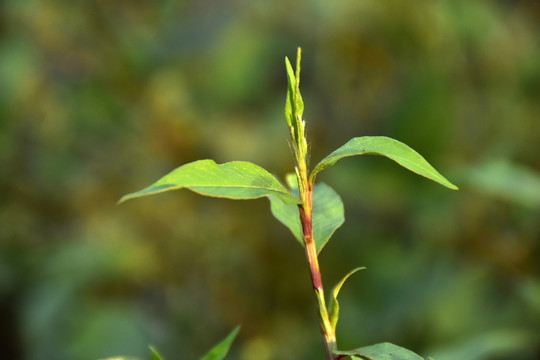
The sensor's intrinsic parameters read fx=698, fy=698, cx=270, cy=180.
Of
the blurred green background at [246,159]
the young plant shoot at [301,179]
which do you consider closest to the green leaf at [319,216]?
the young plant shoot at [301,179]

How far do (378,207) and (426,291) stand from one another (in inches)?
→ 9.1

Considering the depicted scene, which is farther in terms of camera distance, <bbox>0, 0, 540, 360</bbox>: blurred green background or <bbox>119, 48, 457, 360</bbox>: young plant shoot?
<bbox>0, 0, 540, 360</bbox>: blurred green background

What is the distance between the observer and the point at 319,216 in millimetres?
339

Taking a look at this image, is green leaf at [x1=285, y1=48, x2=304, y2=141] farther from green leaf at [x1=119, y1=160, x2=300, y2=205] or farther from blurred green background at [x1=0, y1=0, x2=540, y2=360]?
blurred green background at [x1=0, y1=0, x2=540, y2=360]

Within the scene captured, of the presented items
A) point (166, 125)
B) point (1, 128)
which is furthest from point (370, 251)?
point (1, 128)

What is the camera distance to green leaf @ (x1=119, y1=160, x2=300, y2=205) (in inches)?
9.8

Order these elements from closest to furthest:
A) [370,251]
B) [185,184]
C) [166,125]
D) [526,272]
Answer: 1. [185,184]
2. [526,272]
3. [370,251]
4. [166,125]

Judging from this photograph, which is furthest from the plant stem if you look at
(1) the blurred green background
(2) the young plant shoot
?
(1) the blurred green background

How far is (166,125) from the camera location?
1361 millimetres

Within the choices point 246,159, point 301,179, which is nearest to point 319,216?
point 301,179

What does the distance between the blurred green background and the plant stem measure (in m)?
0.74

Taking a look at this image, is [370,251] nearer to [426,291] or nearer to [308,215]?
[426,291]

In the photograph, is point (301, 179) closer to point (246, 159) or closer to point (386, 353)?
point (386, 353)

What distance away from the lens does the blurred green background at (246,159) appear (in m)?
1.14
